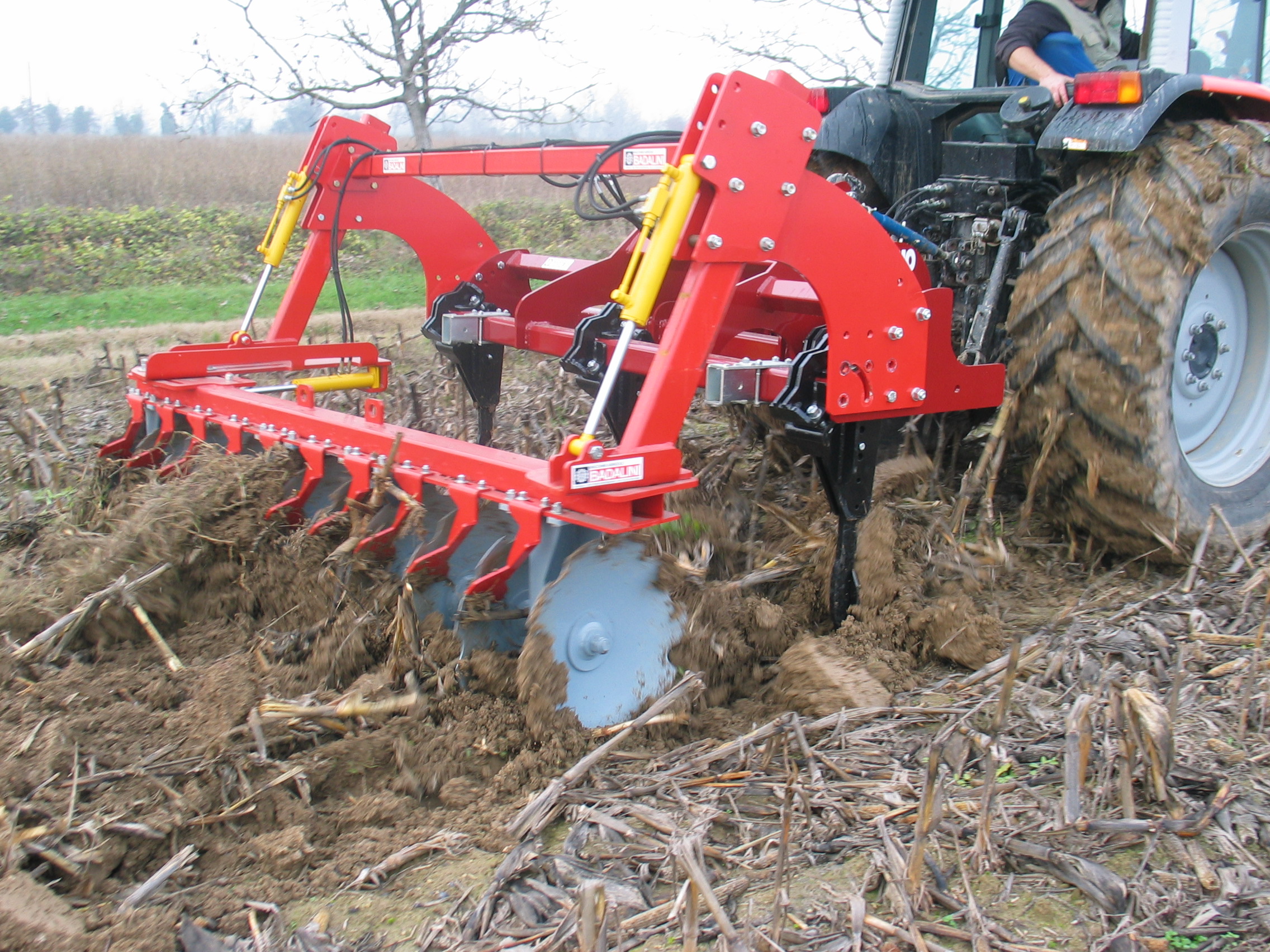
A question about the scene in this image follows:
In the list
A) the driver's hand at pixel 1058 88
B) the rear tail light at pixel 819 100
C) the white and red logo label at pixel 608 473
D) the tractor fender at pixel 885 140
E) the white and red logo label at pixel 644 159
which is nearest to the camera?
the white and red logo label at pixel 608 473

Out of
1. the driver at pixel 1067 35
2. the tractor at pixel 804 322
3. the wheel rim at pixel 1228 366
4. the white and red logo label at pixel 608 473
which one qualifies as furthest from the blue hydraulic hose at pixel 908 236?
the white and red logo label at pixel 608 473

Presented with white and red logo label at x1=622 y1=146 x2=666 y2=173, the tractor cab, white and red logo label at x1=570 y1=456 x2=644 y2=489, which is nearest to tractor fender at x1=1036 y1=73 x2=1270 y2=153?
the tractor cab

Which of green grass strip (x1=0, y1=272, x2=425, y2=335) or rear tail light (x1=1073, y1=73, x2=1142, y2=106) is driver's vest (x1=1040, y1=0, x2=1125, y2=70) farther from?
green grass strip (x1=0, y1=272, x2=425, y2=335)

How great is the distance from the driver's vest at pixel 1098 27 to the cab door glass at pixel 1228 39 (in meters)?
0.26

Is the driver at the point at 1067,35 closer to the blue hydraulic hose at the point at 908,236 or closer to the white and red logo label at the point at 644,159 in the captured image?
the blue hydraulic hose at the point at 908,236

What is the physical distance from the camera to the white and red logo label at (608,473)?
8.16 feet

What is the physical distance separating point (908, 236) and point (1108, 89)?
2.46 feet

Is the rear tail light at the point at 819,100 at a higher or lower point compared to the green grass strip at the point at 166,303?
higher

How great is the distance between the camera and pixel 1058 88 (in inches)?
139

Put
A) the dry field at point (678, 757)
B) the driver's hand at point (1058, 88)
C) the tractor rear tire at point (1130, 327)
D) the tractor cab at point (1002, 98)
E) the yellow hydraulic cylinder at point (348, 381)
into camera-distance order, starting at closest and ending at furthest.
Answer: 1. the dry field at point (678, 757)
2. the tractor rear tire at point (1130, 327)
3. the tractor cab at point (1002, 98)
4. the driver's hand at point (1058, 88)
5. the yellow hydraulic cylinder at point (348, 381)

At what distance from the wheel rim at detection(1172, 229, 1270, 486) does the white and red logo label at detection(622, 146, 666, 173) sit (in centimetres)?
198

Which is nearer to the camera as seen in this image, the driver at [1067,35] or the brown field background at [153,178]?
the driver at [1067,35]

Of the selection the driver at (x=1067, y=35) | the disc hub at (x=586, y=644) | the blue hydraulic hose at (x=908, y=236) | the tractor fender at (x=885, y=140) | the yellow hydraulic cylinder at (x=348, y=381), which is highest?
the driver at (x=1067, y=35)

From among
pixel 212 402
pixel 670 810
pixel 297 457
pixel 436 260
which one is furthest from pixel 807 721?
pixel 436 260
